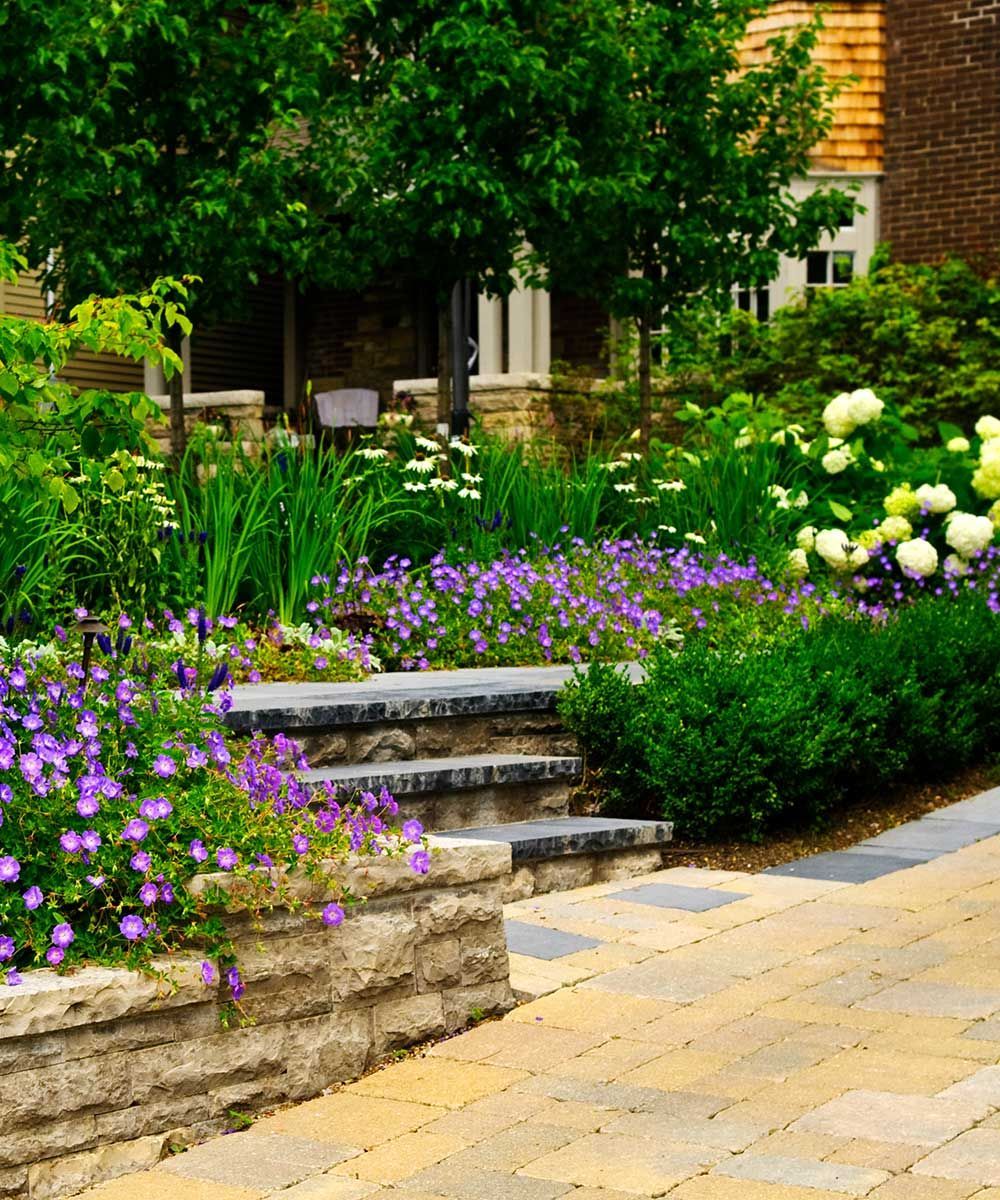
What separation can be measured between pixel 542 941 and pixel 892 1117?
67.1 inches

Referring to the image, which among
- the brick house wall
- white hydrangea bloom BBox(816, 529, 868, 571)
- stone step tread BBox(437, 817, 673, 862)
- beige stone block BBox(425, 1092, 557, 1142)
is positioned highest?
the brick house wall

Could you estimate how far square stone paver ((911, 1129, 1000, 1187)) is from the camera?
3.60m

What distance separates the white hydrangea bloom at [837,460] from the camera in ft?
38.2

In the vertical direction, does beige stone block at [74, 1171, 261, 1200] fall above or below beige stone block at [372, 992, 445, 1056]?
below

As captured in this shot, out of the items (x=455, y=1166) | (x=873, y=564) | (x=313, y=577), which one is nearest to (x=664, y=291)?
(x=873, y=564)

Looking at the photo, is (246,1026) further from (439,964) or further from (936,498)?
(936,498)

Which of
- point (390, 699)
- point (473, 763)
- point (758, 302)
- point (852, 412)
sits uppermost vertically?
point (758, 302)

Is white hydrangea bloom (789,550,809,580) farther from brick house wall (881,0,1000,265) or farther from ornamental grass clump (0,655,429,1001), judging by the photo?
brick house wall (881,0,1000,265)

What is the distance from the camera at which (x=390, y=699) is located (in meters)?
6.51

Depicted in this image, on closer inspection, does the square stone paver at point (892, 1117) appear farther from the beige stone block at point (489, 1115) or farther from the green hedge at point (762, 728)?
the green hedge at point (762, 728)

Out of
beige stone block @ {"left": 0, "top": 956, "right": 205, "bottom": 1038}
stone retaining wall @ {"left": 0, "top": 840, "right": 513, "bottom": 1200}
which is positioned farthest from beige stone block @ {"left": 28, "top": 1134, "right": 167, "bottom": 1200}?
beige stone block @ {"left": 0, "top": 956, "right": 205, "bottom": 1038}

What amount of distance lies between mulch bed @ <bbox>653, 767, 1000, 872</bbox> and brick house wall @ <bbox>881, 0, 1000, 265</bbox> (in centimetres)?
1024

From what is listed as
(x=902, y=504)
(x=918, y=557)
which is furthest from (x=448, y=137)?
(x=918, y=557)

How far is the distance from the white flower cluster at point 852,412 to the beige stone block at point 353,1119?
849cm
